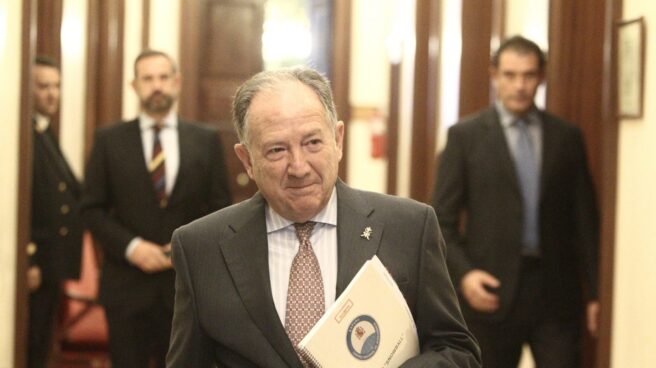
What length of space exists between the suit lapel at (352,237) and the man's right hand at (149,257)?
8.14 ft

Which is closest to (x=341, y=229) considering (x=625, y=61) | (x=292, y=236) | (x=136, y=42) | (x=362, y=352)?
(x=292, y=236)

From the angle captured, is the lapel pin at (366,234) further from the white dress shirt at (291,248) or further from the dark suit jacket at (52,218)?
the dark suit jacket at (52,218)

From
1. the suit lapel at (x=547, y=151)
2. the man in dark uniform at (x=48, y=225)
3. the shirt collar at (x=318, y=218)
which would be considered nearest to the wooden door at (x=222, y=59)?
the man in dark uniform at (x=48, y=225)

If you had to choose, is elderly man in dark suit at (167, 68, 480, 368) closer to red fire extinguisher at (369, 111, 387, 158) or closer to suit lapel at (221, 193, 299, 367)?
suit lapel at (221, 193, 299, 367)

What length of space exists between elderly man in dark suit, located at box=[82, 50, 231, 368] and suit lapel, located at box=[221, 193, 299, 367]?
243cm

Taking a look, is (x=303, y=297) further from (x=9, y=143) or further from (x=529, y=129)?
(x=9, y=143)

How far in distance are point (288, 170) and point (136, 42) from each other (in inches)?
276

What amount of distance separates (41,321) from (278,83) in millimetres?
3406

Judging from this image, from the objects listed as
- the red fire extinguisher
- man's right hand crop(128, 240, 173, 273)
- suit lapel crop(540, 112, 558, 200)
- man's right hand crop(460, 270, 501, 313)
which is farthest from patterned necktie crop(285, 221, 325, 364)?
the red fire extinguisher

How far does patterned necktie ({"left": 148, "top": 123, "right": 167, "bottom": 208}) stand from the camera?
16.3ft

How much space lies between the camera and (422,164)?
761 cm

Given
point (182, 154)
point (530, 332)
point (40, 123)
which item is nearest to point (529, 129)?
point (530, 332)

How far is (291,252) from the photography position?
2.41 m

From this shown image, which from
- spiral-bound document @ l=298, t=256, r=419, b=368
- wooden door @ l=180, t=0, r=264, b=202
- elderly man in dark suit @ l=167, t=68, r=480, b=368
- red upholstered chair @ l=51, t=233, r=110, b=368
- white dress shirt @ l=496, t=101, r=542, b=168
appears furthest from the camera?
wooden door @ l=180, t=0, r=264, b=202
